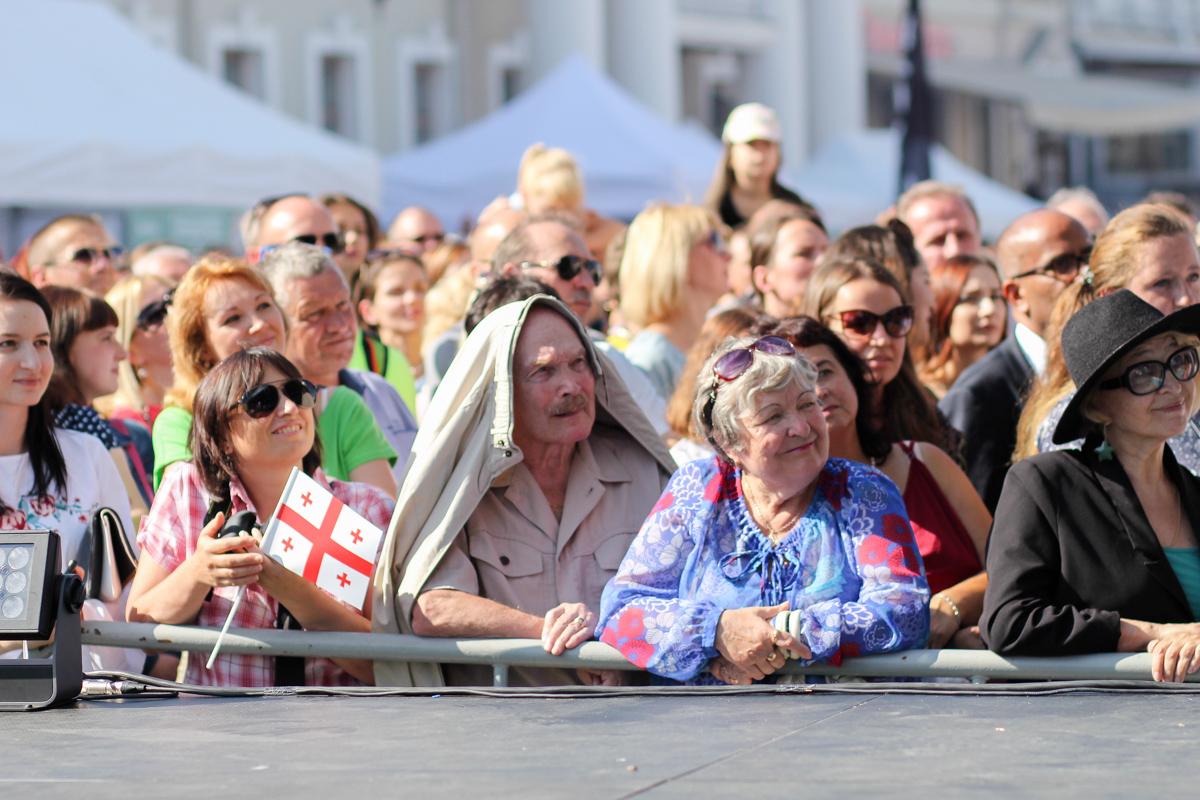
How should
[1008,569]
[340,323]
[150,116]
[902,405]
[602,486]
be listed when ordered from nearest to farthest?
[1008,569]
[602,486]
[902,405]
[340,323]
[150,116]

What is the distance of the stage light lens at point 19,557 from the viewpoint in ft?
12.2

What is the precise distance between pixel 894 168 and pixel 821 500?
15984 mm

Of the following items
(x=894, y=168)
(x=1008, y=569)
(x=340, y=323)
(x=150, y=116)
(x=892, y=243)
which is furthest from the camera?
(x=894, y=168)

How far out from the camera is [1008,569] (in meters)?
3.54

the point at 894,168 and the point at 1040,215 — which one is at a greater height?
the point at 894,168

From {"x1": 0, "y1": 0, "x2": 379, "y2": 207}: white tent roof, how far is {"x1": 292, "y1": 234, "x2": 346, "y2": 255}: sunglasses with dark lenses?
473cm

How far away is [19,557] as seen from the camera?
372 cm

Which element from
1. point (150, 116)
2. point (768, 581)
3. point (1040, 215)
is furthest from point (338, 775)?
point (150, 116)

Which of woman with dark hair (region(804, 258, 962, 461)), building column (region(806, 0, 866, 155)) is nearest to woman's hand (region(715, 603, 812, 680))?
woman with dark hair (region(804, 258, 962, 461))

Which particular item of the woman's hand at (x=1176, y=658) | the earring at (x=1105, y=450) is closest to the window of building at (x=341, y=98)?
the earring at (x=1105, y=450)

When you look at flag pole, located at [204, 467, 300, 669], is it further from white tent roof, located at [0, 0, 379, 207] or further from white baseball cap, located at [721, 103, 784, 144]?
white tent roof, located at [0, 0, 379, 207]

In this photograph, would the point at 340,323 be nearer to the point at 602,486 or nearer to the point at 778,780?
the point at 602,486

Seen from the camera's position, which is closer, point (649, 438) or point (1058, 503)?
point (1058, 503)

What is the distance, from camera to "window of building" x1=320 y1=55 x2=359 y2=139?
23531 millimetres
